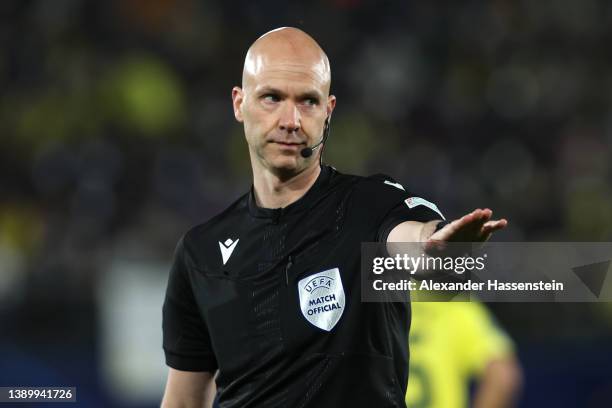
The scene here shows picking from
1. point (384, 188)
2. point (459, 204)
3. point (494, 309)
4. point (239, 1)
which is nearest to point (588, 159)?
point (459, 204)

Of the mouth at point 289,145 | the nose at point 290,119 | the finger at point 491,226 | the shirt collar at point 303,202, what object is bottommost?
the finger at point 491,226

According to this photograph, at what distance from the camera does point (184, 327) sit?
125 inches

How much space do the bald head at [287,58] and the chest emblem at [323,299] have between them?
1.99ft

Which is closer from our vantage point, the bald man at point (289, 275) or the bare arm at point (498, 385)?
the bald man at point (289, 275)

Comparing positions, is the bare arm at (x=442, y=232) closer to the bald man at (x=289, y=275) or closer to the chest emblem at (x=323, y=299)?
the bald man at (x=289, y=275)

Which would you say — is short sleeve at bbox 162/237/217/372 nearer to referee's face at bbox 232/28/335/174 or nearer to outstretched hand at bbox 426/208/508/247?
referee's face at bbox 232/28/335/174

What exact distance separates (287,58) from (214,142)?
604 centimetres

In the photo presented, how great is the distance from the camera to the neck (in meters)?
3.03

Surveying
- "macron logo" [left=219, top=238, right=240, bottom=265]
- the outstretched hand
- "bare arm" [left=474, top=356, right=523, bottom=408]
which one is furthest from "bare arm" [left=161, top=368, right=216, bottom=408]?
"bare arm" [left=474, top=356, right=523, bottom=408]

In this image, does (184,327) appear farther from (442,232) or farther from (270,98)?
(442,232)

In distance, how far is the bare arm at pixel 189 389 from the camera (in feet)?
10.5

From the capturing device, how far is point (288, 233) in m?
2.96

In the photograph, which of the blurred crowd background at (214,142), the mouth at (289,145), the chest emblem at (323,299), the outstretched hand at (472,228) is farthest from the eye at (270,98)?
the blurred crowd background at (214,142)

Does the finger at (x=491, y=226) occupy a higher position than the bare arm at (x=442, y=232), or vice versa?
the bare arm at (x=442, y=232)
